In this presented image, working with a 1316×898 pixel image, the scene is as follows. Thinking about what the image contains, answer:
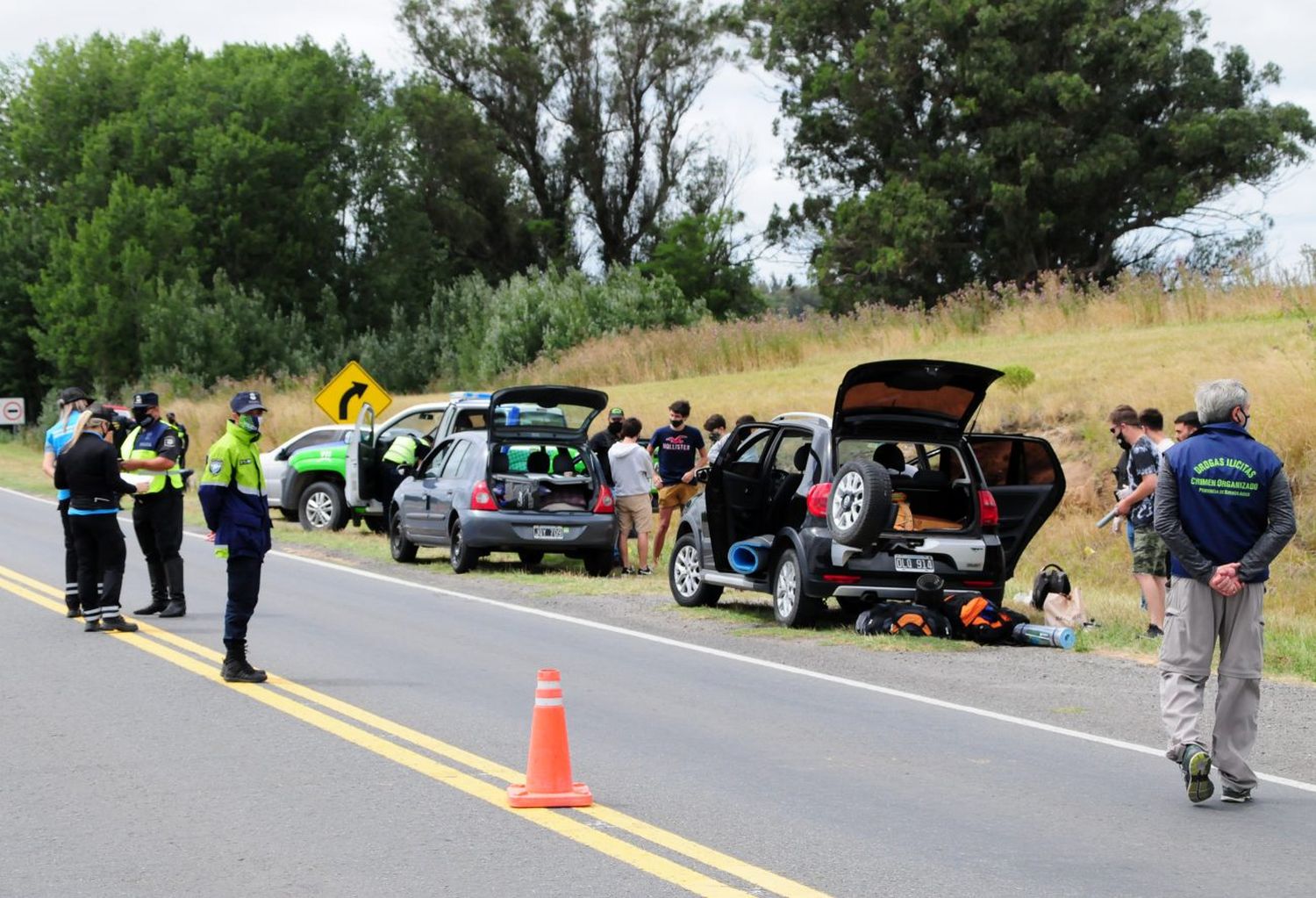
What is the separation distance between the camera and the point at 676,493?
65.9 ft

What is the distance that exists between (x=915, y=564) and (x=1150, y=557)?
6.01ft

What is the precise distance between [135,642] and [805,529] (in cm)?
531

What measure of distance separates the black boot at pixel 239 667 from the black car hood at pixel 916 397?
5.15 metres

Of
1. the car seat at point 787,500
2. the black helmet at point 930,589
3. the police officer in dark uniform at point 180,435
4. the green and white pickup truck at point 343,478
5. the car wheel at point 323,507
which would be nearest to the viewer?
the black helmet at point 930,589

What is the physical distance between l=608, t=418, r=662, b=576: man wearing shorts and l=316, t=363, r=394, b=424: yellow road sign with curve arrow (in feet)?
25.9

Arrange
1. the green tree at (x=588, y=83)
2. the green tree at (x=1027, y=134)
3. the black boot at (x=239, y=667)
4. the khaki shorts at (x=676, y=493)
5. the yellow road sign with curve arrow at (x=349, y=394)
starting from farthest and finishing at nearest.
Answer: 1. the green tree at (x=588, y=83)
2. the green tree at (x=1027, y=134)
3. the yellow road sign with curve arrow at (x=349, y=394)
4. the khaki shorts at (x=676, y=493)
5. the black boot at (x=239, y=667)

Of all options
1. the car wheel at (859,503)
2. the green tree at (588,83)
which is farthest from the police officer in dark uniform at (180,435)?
the green tree at (588,83)

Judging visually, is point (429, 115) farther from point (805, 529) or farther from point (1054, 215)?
point (805, 529)

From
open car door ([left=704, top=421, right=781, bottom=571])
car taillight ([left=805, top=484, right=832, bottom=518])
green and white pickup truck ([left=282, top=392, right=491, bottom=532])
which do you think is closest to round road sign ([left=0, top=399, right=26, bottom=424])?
green and white pickup truck ([left=282, top=392, right=491, bottom=532])

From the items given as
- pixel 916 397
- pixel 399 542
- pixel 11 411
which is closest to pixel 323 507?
pixel 399 542

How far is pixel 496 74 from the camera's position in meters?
67.1

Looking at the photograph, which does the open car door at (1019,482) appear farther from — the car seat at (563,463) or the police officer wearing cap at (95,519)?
the police officer wearing cap at (95,519)

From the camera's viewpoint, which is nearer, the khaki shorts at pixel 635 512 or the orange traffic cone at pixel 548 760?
the orange traffic cone at pixel 548 760

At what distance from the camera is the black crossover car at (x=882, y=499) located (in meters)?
13.7
